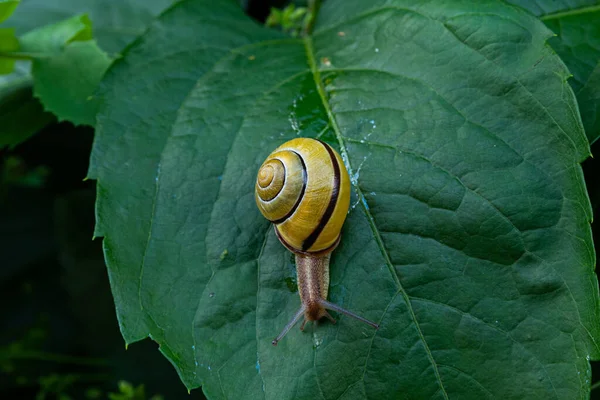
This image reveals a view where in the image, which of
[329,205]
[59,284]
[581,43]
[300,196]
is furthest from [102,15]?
[581,43]

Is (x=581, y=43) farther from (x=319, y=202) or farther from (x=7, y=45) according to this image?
(x=7, y=45)

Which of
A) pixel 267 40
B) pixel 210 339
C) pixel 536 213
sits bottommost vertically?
pixel 210 339

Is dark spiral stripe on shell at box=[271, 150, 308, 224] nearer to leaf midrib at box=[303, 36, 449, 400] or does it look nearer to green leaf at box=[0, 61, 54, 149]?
leaf midrib at box=[303, 36, 449, 400]

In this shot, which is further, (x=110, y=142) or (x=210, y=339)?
(x=110, y=142)

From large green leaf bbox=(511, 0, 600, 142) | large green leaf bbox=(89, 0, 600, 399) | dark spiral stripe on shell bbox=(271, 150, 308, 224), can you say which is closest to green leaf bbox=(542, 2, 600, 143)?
large green leaf bbox=(511, 0, 600, 142)

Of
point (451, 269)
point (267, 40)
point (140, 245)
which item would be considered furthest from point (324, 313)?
point (267, 40)

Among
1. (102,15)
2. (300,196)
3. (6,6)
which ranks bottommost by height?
(300,196)

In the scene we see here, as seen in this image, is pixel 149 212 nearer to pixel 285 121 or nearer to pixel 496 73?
pixel 285 121
